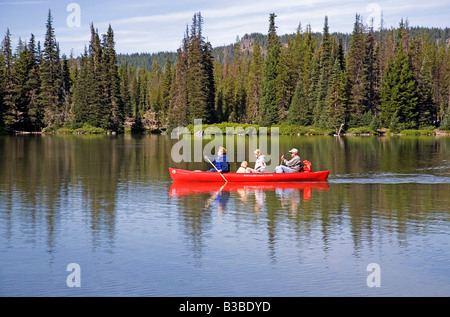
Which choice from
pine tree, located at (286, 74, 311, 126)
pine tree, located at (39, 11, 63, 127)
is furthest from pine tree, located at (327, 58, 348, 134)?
pine tree, located at (39, 11, 63, 127)

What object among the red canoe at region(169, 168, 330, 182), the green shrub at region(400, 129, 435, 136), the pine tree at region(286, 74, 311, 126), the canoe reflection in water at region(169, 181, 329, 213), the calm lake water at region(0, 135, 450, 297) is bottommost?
the calm lake water at region(0, 135, 450, 297)

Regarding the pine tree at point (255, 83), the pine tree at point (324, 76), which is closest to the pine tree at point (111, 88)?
the pine tree at point (255, 83)

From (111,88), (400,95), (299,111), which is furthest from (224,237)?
(111,88)

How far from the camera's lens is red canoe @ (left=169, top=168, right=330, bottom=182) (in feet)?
85.9

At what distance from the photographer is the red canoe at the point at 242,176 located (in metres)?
26.2

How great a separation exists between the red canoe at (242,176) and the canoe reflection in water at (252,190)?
22 centimetres

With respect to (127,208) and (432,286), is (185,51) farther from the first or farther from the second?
(432,286)

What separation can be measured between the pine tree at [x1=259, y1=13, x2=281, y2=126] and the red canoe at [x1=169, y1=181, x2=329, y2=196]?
233 feet

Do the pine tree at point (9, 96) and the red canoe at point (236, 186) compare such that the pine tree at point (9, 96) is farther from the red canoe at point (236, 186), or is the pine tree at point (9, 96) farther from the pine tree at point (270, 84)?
the red canoe at point (236, 186)

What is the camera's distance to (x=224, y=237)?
15.6 m

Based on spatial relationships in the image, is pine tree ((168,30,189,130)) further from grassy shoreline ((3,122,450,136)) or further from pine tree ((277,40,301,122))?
pine tree ((277,40,301,122))

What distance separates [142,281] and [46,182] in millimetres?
16763

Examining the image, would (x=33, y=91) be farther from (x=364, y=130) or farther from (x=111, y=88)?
(x=364, y=130)

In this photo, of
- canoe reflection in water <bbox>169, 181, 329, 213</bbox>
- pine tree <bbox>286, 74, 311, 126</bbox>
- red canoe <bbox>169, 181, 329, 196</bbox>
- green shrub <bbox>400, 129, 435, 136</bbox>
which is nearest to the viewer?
canoe reflection in water <bbox>169, 181, 329, 213</bbox>
